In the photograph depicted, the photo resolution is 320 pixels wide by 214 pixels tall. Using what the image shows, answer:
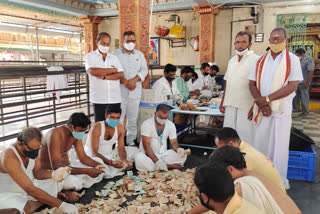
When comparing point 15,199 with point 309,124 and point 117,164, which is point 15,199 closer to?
point 117,164

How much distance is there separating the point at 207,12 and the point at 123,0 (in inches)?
198

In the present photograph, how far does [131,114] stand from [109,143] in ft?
3.71

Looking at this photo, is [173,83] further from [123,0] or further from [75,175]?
[75,175]

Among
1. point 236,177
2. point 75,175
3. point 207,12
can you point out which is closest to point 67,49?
point 207,12

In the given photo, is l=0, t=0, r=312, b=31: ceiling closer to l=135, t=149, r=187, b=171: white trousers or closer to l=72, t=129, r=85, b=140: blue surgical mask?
l=135, t=149, r=187, b=171: white trousers

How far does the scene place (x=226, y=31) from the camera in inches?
383

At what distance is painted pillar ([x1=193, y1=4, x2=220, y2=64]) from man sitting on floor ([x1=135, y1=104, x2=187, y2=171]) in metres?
6.11

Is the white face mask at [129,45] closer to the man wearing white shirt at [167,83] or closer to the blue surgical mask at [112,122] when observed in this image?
the man wearing white shirt at [167,83]

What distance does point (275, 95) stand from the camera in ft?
9.49

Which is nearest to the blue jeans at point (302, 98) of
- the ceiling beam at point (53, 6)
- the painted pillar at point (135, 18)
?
the painted pillar at point (135, 18)

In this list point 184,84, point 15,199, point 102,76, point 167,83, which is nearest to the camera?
point 15,199

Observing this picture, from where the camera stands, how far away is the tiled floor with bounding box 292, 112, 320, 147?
546cm

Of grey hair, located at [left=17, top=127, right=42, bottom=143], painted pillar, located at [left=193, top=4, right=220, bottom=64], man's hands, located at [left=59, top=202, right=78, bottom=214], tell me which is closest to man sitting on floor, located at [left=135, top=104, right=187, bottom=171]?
man's hands, located at [left=59, top=202, right=78, bottom=214]

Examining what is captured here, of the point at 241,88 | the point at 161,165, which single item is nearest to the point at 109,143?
the point at 161,165
